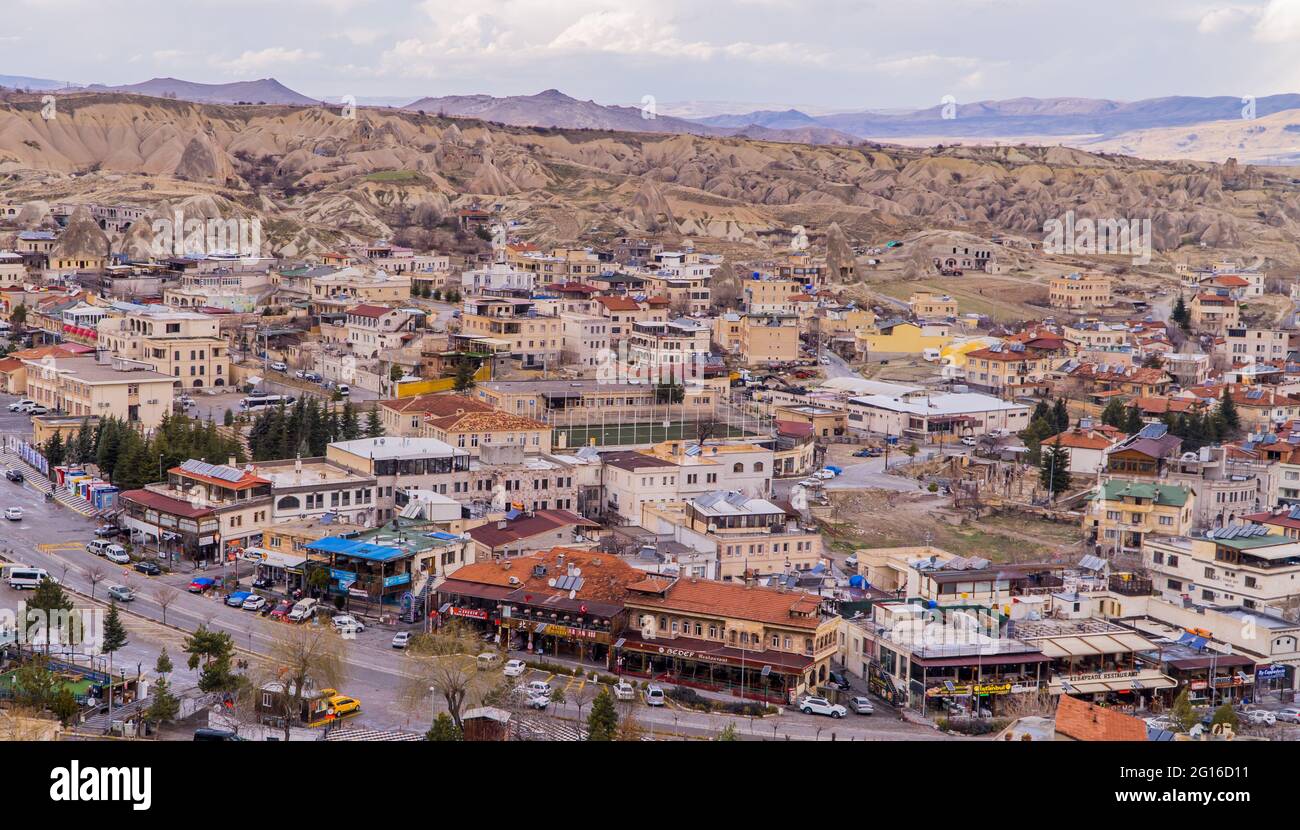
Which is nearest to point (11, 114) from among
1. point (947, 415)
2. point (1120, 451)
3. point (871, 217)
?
point (871, 217)

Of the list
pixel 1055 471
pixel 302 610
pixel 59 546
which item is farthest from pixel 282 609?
pixel 1055 471

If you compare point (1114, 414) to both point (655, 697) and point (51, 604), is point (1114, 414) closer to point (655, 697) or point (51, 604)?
point (655, 697)

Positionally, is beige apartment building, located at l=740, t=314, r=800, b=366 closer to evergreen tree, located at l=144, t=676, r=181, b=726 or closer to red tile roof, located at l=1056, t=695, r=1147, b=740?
evergreen tree, located at l=144, t=676, r=181, b=726

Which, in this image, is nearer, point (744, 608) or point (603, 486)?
point (744, 608)

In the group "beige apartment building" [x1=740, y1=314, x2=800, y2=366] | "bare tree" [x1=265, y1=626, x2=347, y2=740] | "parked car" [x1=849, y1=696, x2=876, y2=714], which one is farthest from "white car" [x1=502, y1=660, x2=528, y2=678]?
"beige apartment building" [x1=740, y1=314, x2=800, y2=366]
